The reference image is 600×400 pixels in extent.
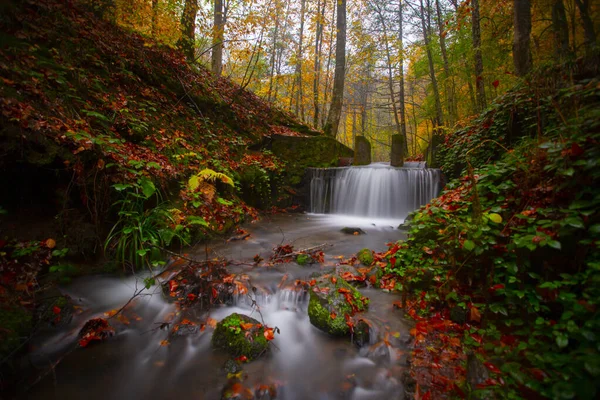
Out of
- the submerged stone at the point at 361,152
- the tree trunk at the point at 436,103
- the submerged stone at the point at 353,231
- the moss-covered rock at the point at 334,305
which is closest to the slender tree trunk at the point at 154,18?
the submerged stone at the point at 353,231

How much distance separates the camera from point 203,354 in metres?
2.65

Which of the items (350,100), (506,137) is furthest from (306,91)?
(506,137)

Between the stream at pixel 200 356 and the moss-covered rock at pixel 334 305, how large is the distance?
0.37 feet

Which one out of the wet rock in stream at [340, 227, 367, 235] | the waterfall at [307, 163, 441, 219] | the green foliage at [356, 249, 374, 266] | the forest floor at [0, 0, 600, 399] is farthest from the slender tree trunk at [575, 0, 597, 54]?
the wet rock in stream at [340, 227, 367, 235]

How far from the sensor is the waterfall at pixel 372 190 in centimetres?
791

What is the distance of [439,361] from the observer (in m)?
2.30

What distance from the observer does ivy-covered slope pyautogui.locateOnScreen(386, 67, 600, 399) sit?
5.44ft

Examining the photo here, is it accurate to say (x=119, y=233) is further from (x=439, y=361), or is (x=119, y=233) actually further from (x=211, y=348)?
(x=439, y=361)

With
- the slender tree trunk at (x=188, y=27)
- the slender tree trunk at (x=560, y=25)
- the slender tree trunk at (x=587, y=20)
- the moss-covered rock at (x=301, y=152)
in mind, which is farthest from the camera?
the moss-covered rock at (x=301, y=152)

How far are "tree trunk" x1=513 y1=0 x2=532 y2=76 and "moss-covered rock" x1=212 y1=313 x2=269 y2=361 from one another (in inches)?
249

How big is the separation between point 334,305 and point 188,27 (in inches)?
407

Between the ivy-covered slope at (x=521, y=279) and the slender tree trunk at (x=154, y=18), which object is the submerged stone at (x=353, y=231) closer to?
the ivy-covered slope at (x=521, y=279)

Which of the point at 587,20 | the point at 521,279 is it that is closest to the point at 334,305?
the point at 521,279

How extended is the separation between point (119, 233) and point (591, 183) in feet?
17.8
